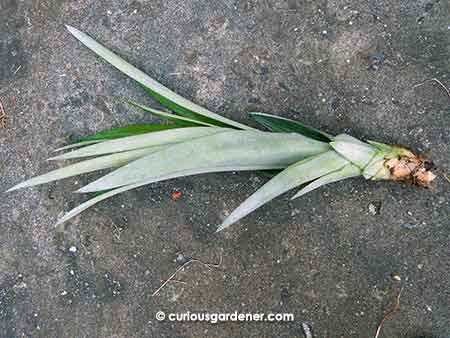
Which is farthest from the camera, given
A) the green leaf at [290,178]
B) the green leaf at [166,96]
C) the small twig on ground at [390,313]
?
the small twig on ground at [390,313]

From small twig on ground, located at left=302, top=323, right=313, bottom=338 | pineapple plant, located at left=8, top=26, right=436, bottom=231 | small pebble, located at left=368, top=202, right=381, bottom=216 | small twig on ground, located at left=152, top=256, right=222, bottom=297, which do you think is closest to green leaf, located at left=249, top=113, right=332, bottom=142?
pineapple plant, located at left=8, top=26, right=436, bottom=231

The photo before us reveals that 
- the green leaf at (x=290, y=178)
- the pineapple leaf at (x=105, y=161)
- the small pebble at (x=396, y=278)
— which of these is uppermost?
the green leaf at (x=290, y=178)

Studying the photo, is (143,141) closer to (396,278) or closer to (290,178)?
(290,178)

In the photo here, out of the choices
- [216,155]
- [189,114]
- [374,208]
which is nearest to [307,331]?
[374,208]

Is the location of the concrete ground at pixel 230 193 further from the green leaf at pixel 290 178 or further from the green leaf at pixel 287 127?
the green leaf at pixel 290 178

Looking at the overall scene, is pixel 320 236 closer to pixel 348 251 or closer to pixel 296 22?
pixel 348 251

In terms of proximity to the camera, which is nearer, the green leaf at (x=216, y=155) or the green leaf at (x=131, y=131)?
the green leaf at (x=216, y=155)

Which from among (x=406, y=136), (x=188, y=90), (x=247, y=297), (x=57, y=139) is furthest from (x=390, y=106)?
(x=57, y=139)

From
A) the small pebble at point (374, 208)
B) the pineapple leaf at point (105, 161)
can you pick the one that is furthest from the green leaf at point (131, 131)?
the small pebble at point (374, 208)
